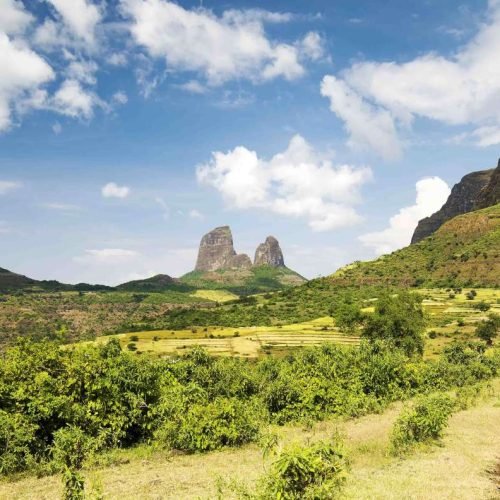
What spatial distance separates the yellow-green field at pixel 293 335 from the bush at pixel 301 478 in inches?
2946

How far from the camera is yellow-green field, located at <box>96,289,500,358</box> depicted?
98438 mm

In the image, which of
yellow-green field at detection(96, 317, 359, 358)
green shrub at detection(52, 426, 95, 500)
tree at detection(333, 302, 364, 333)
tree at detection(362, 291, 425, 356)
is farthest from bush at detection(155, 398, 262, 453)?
yellow-green field at detection(96, 317, 359, 358)

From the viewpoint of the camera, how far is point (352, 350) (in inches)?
1583

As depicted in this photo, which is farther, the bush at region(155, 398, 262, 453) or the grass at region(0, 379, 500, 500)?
the bush at region(155, 398, 262, 453)

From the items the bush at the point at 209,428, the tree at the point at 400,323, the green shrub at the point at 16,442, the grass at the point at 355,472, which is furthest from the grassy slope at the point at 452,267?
the green shrub at the point at 16,442

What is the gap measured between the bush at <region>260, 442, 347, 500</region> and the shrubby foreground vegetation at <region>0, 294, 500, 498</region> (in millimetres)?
5840

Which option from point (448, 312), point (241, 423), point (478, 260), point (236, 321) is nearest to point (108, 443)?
point (241, 423)

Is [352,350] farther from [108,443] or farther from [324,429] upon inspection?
[108,443]

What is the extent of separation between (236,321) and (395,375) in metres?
120

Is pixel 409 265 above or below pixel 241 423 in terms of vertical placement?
above

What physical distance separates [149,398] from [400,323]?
4849cm

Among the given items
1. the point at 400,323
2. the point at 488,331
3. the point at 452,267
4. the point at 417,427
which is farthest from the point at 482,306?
the point at 417,427

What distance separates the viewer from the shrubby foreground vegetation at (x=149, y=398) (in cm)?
2148

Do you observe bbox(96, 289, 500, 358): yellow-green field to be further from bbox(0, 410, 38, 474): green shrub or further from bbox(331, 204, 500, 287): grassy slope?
bbox(0, 410, 38, 474): green shrub
